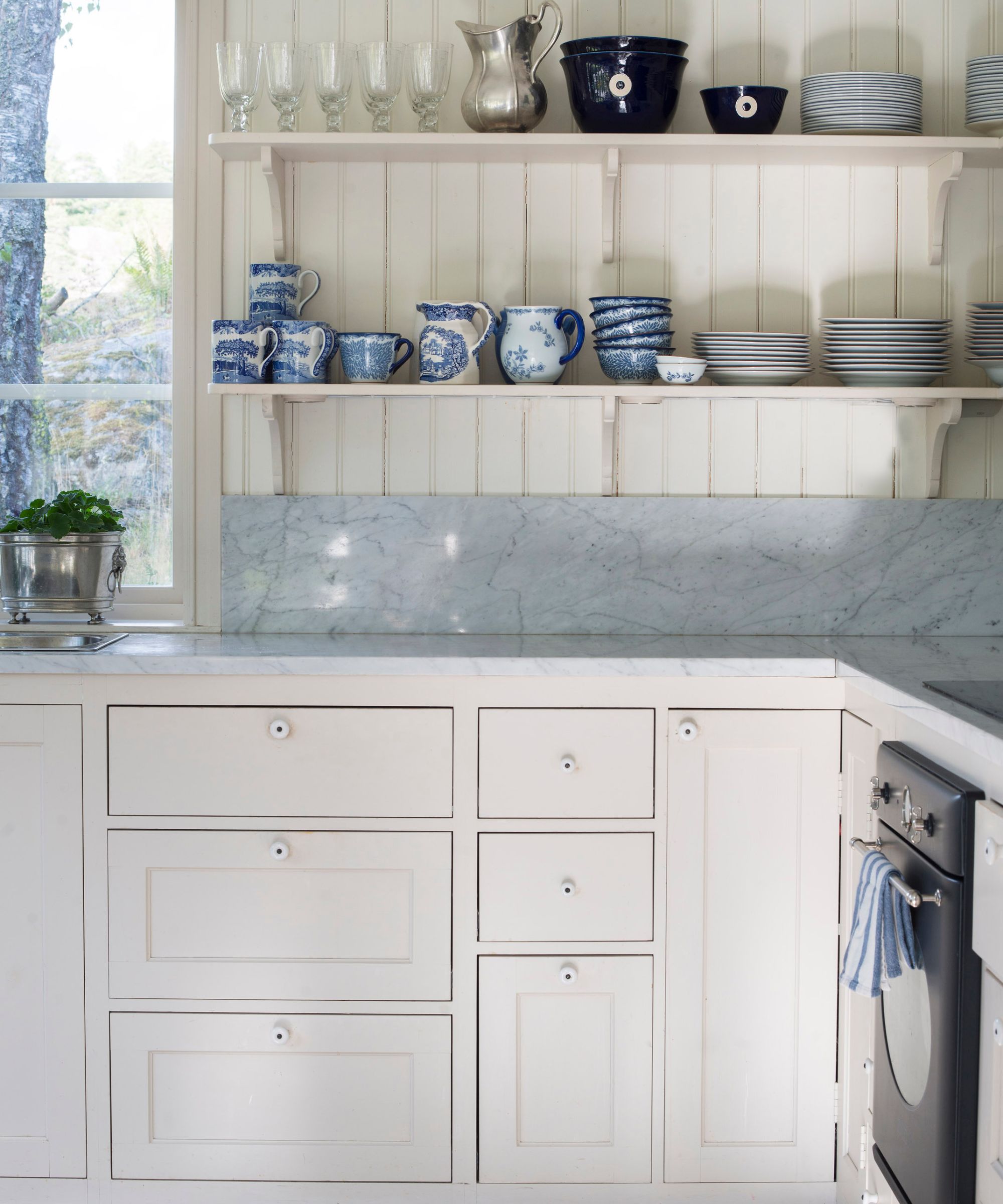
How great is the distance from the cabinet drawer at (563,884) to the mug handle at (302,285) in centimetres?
107

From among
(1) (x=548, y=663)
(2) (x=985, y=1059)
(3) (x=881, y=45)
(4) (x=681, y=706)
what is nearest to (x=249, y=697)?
(1) (x=548, y=663)

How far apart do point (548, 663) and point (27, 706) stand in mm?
840

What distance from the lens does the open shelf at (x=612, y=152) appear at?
2.05 meters

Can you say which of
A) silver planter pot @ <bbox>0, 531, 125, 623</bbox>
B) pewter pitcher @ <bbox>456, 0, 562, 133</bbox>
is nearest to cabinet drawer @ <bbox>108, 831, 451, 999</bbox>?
silver planter pot @ <bbox>0, 531, 125, 623</bbox>

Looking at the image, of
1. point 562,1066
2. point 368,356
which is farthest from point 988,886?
point 368,356

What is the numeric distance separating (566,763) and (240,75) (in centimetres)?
137

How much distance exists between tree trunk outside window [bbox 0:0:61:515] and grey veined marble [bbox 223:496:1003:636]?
0.51 m

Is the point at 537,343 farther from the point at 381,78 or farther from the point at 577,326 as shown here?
the point at 381,78

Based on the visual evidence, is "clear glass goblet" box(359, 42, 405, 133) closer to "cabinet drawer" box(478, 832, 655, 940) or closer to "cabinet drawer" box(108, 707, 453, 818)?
"cabinet drawer" box(108, 707, 453, 818)

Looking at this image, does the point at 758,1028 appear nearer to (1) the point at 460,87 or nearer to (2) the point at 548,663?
(2) the point at 548,663

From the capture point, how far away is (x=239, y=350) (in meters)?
2.07

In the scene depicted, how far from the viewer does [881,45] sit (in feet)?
7.35

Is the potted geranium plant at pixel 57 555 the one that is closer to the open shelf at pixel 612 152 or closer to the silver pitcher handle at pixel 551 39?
the open shelf at pixel 612 152

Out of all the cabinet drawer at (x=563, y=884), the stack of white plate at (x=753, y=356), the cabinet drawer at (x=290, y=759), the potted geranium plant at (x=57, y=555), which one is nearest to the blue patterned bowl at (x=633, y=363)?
the stack of white plate at (x=753, y=356)
